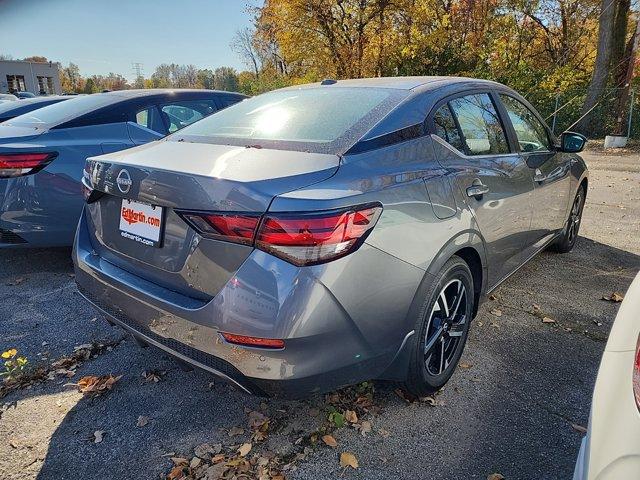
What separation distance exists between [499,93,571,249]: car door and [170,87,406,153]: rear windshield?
1.30 metres

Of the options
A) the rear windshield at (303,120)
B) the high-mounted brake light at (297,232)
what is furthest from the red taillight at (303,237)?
the rear windshield at (303,120)

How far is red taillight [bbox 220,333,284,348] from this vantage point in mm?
1674

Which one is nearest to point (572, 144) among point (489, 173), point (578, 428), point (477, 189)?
point (489, 173)

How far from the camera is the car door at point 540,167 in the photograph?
326 cm

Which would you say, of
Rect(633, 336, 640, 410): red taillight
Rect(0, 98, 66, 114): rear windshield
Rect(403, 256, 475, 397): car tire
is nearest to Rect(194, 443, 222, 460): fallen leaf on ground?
Rect(403, 256, 475, 397): car tire

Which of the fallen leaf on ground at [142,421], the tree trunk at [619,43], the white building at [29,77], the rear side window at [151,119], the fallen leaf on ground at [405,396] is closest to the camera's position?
the fallen leaf on ground at [142,421]

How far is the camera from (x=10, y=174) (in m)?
3.66

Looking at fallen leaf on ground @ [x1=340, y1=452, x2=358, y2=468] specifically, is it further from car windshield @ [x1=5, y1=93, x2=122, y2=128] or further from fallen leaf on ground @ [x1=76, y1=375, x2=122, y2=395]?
car windshield @ [x1=5, y1=93, x2=122, y2=128]

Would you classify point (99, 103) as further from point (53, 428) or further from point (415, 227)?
point (415, 227)

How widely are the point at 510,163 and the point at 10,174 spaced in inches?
148

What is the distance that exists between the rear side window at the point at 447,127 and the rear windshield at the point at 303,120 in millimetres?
233

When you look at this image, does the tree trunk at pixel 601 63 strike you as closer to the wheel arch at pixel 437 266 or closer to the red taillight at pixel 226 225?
the wheel arch at pixel 437 266

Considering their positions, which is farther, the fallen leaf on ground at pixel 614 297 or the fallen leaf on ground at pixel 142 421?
the fallen leaf on ground at pixel 614 297

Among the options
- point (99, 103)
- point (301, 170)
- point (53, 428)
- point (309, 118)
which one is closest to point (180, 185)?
point (301, 170)
